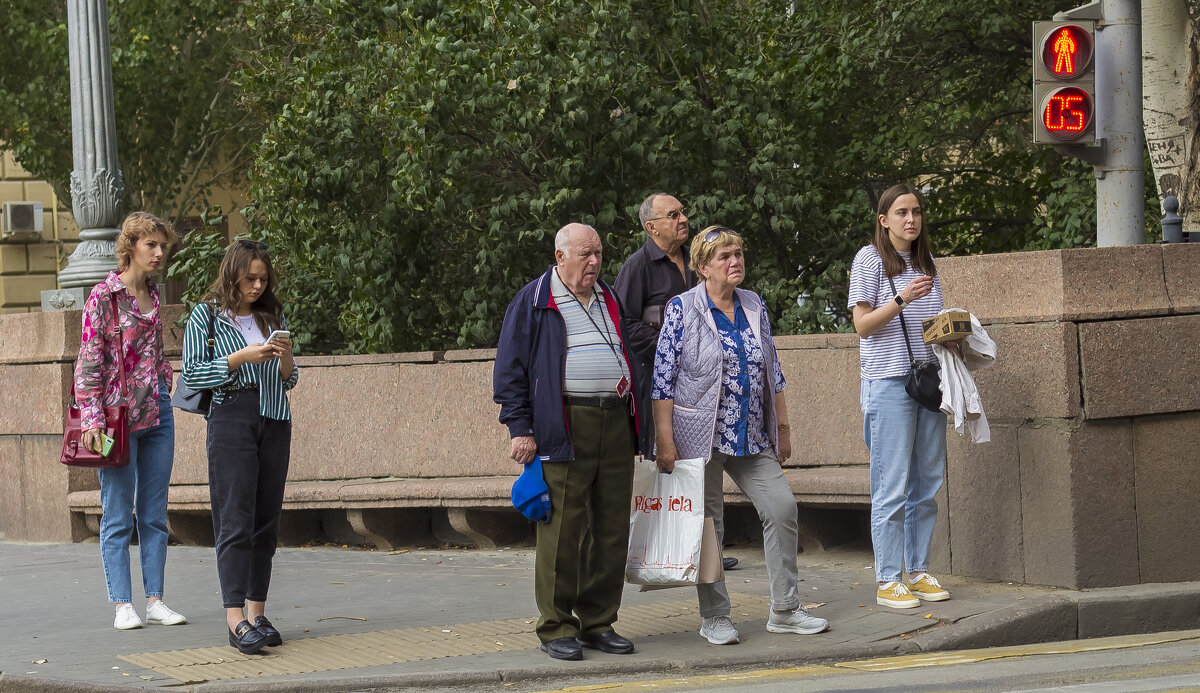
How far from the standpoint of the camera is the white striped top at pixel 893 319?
6805 millimetres

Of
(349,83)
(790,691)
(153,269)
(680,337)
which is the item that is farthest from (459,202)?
(790,691)

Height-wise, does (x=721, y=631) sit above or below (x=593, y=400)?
below

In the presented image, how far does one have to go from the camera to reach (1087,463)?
6.96 meters

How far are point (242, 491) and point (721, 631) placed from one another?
2.15m

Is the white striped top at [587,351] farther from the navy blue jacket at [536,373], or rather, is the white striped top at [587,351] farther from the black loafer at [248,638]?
the black loafer at [248,638]

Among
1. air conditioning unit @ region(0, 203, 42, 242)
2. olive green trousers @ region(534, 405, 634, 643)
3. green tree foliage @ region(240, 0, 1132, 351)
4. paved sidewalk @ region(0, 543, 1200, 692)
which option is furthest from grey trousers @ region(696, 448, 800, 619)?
air conditioning unit @ region(0, 203, 42, 242)

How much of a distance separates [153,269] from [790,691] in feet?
12.0

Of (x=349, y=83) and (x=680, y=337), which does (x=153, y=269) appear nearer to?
(x=680, y=337)

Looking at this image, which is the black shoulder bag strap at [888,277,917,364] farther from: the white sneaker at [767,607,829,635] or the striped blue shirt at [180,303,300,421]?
the striped blue shirt at [180,303,300,421]

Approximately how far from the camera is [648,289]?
7848 mm

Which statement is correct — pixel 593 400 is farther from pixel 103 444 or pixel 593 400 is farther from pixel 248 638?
pixel 103 444

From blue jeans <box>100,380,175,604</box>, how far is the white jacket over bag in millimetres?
3699

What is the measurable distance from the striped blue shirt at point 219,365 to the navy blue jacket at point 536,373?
3.62ft

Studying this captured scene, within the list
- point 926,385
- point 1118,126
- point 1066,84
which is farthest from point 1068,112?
point 926,385
